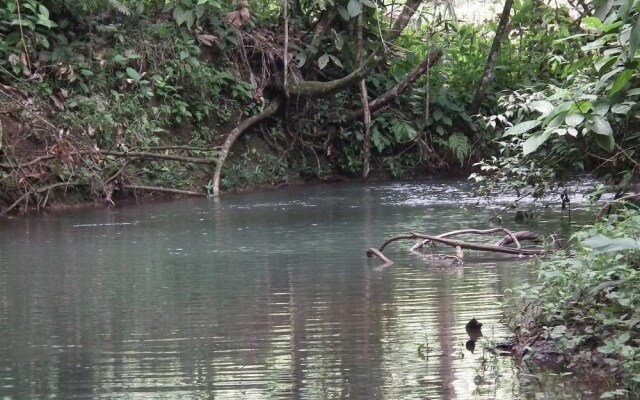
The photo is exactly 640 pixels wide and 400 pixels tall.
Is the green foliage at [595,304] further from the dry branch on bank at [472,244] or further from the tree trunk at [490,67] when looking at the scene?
the tree trunk at [490,67]

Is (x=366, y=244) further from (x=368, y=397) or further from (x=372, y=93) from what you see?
(x=372, y=93)

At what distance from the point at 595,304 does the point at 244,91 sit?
409 inches

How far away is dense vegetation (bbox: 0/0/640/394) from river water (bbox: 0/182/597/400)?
175 centimetres

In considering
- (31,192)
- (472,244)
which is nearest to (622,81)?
(472,244)

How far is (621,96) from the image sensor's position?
18.9ft

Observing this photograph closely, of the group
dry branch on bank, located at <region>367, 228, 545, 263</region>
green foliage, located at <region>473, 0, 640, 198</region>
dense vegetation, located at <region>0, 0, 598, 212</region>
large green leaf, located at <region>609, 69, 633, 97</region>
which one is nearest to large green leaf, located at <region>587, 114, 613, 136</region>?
green foliage, located at <region>473, 0, 640, 198</region>

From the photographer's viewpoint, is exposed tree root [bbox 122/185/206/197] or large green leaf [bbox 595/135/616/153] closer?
large green leaf [bbox 595/135/616/153]

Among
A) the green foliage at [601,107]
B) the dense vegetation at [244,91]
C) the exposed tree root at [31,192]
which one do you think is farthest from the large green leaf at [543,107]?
the exposed tree root at [31,192]

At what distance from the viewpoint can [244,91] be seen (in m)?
14.6

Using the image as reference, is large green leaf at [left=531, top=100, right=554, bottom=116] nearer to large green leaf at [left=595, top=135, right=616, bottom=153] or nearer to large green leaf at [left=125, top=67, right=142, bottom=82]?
large green leaf at [left=595, top=135, right=616, bottom=153]

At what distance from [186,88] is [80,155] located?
116 inches

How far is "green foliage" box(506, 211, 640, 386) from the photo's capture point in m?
4.29

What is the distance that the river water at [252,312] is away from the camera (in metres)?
4.38

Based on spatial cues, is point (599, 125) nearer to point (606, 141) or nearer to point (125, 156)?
point (606, 141)
